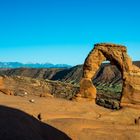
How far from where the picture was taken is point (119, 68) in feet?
124

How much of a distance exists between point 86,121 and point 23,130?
8.47 m

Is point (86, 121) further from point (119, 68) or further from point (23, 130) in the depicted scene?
point (119, 68)

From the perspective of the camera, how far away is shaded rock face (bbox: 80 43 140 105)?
35.6 metres

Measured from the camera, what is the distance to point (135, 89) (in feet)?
116

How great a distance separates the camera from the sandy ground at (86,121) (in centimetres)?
2297

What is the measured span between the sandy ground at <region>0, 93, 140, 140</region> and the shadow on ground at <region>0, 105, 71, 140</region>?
1.44 meters

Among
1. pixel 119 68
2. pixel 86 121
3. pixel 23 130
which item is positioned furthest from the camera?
pixel 119 68

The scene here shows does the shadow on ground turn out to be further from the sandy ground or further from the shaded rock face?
the shaded rock face

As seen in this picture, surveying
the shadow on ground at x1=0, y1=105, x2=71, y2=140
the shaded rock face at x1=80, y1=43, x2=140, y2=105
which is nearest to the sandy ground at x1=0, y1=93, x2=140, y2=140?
the shadow on ground at x1=0, y1=105, x2=71, y2=140

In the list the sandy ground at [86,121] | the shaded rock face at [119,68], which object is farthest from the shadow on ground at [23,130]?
the shaded rock face at [119,68]

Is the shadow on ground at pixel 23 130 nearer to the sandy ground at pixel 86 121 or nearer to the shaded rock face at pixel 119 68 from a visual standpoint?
the sandy ground at pixel 86 121

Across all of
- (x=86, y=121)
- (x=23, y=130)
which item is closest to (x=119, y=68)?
(x=86, y=121)

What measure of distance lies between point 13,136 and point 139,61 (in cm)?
14043

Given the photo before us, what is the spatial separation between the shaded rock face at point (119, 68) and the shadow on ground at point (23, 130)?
48.8ft
